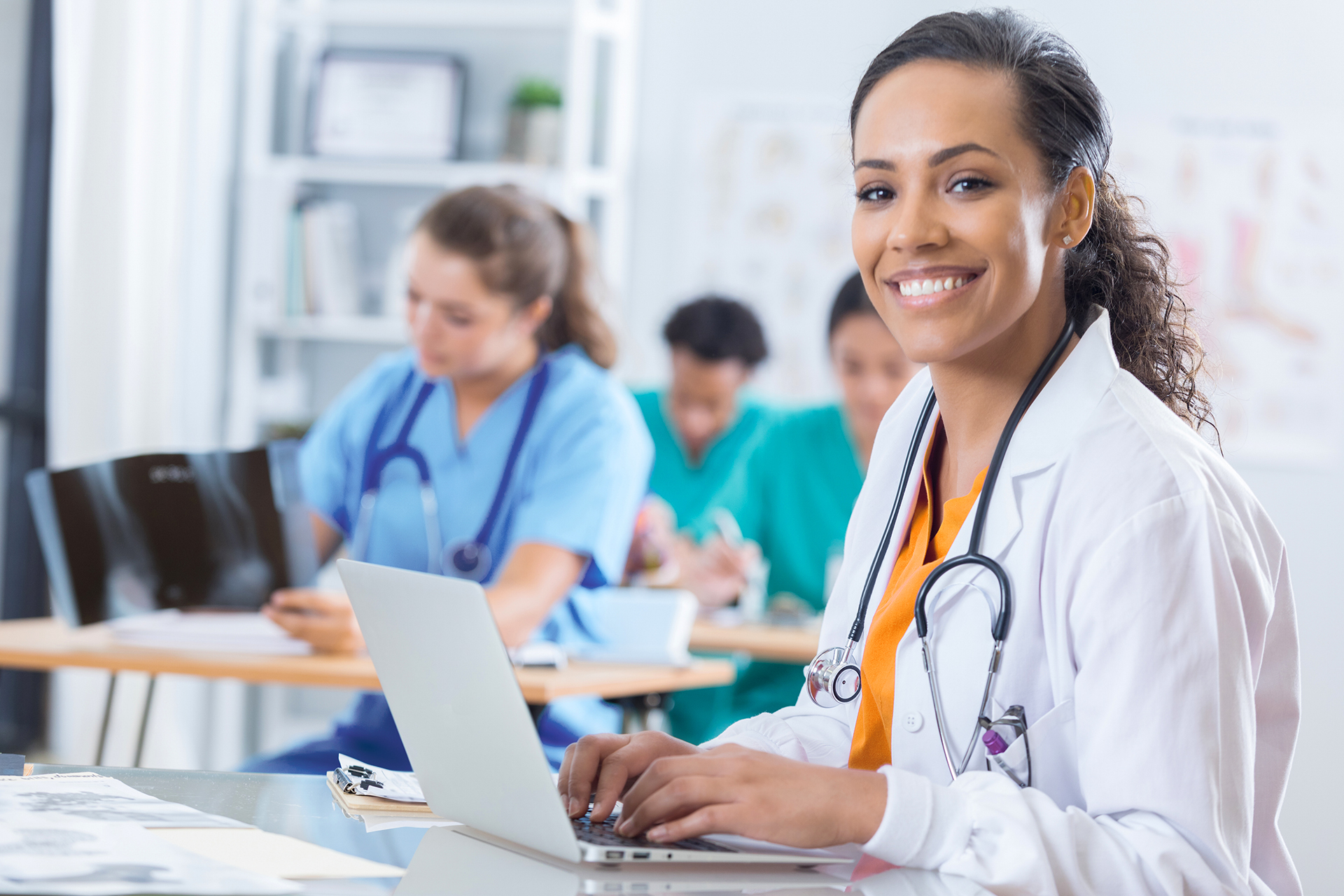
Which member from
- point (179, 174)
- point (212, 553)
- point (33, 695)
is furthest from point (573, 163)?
point (33, 695)

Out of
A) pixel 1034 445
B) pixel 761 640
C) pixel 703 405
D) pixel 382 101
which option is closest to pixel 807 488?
pixel 761 640

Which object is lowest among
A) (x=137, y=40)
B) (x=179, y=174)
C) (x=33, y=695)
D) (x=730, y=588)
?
(x=33, y=695)

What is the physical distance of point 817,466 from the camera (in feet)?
10.0

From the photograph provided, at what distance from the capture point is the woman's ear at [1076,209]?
1.12 metres

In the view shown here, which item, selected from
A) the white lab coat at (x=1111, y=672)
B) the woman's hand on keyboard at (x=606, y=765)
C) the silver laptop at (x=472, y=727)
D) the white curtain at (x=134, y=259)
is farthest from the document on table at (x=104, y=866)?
the white curtain at (x=134, y=259)

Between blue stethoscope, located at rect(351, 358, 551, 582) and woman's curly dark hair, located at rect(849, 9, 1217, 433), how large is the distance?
123 cm

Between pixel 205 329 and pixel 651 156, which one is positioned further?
pixel 651 156

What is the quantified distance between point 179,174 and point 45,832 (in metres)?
3.08

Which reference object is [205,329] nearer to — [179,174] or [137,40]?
[179,174]

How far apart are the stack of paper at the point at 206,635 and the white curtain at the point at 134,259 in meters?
1.16

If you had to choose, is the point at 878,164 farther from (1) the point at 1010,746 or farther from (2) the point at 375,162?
(2) the point at 375,162

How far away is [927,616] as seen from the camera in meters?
1.06

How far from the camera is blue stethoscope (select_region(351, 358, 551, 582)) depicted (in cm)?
230

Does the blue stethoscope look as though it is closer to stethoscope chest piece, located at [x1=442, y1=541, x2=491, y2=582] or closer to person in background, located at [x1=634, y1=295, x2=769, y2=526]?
stethoscope chest piece, located at [x1=442, y1=541, x2=491, y2=582]
